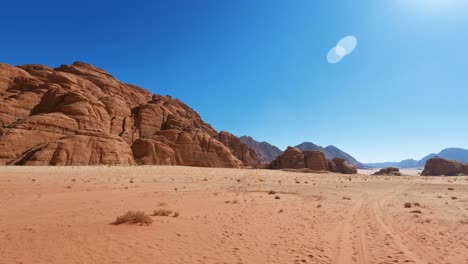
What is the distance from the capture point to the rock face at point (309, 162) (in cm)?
9369

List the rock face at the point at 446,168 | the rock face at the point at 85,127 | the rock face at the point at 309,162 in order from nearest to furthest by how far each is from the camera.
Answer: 1. the rock face at the point at 85,127
2. the rock face at the point at 309,162
3. the rock face at the point at 446,168

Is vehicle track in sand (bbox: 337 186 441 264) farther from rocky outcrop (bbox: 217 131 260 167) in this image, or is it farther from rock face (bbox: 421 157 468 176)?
rock face (bbox: 421 157 468 176)

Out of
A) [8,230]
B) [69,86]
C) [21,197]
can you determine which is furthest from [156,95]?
[8,230]

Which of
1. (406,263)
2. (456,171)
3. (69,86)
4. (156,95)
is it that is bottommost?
(406,263)

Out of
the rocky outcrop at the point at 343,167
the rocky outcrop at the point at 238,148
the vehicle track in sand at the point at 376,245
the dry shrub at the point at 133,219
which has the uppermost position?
the rocky outcrop at the point at 238,148

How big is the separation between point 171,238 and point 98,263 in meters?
2.44

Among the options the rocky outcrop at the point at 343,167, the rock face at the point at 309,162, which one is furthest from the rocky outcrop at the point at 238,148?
the rocky outcrop at the point at 343,167

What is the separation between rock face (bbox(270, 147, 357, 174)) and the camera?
9369 centimetres

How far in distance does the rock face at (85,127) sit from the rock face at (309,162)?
28.2 meters

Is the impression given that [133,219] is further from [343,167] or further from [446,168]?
[446,168]

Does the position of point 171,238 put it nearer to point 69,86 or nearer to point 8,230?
point 8,230

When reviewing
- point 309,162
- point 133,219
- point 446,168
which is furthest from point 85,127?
point 446,168

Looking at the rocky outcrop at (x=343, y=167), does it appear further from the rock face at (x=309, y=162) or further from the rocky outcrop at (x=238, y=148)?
the rocky outcrop at (x=238, y=148)

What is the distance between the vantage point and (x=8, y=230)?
7812 millimetres
